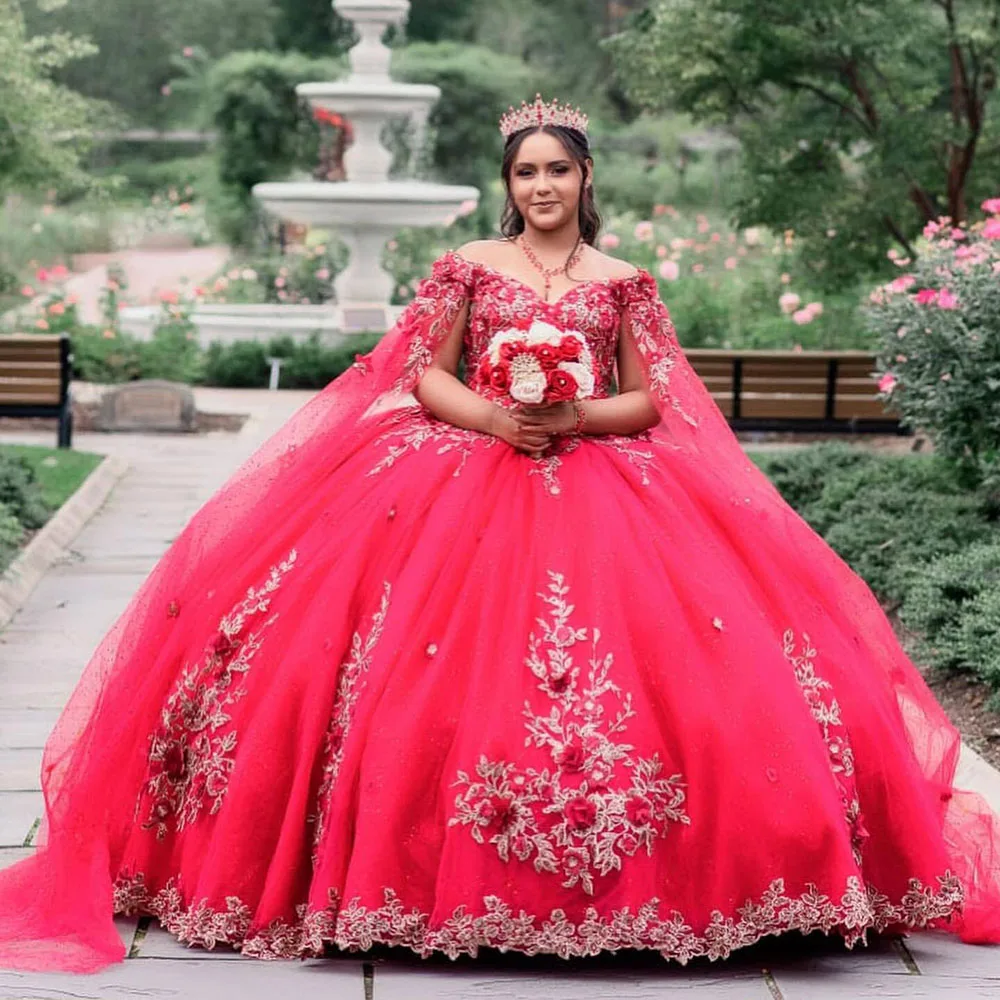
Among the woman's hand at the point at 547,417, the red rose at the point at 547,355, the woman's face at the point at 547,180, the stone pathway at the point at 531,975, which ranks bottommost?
the stone pathway at the point at 531,975

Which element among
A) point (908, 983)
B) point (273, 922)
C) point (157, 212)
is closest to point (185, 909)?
point (273, 922)

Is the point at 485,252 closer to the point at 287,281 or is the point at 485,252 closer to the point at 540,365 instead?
the point at 540,365

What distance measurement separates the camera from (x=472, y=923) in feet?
14.7

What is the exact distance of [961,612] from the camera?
7.93 m

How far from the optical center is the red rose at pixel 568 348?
5004mm

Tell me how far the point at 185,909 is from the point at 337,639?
736 mm

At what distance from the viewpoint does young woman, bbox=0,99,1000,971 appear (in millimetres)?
4543

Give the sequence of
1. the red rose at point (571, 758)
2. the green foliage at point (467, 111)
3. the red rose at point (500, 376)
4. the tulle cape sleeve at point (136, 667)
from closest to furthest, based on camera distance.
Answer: the red rose at point (571, 758), the tulle cape sleeve at point (136, 667), the red rose at point (500, 376), the green foliage at point (467, 111)

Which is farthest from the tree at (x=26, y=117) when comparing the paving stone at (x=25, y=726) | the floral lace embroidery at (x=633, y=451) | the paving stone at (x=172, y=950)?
the paving stone at (x=172, y=950)

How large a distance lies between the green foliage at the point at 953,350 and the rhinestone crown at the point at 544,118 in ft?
14.4

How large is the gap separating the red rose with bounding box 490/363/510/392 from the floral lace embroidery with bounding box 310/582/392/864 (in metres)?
0.62

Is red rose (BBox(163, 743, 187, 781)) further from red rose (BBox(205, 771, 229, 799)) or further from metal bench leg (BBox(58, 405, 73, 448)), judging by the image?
metal bench leg (BBox(58, 405, 73, 448))

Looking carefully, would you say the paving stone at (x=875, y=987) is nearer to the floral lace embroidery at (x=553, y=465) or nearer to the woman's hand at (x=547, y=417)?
the floral lace embroidery at (x=553, y=465)

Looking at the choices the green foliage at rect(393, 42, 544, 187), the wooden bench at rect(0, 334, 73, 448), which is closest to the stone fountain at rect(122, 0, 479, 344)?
the wooden bench at rect(0, 334, 73, 448)
